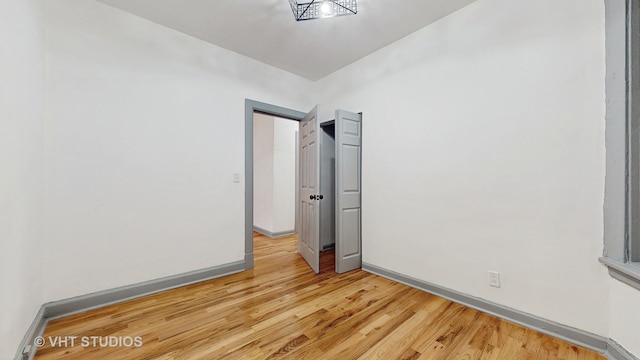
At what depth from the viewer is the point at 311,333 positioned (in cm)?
177

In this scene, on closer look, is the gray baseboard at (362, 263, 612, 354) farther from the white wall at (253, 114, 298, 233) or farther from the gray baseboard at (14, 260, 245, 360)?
the white wall at (253, 114, 298, 233)

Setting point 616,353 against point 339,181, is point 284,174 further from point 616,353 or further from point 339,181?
point 616,353

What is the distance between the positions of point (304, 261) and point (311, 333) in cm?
161

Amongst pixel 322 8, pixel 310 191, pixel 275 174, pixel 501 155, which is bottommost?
pixel 310 191

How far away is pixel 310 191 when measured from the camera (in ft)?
10.6

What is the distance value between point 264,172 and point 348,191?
2.56 meters

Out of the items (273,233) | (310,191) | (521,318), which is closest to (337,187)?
(310,191)

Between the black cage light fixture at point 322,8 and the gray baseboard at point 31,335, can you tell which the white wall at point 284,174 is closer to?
the black cage light fixture at point 322,8

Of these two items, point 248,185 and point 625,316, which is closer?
point 625,316

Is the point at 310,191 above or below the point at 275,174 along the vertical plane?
below

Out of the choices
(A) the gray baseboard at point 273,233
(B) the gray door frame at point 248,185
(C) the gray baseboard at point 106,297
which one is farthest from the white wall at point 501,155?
(A) the gray baseboard at point 273,233

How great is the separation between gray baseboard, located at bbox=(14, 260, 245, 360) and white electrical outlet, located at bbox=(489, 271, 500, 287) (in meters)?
2.62

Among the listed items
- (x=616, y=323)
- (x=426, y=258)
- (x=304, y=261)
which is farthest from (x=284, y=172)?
(x=616, y=323)

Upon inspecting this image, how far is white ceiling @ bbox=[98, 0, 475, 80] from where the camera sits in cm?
218
